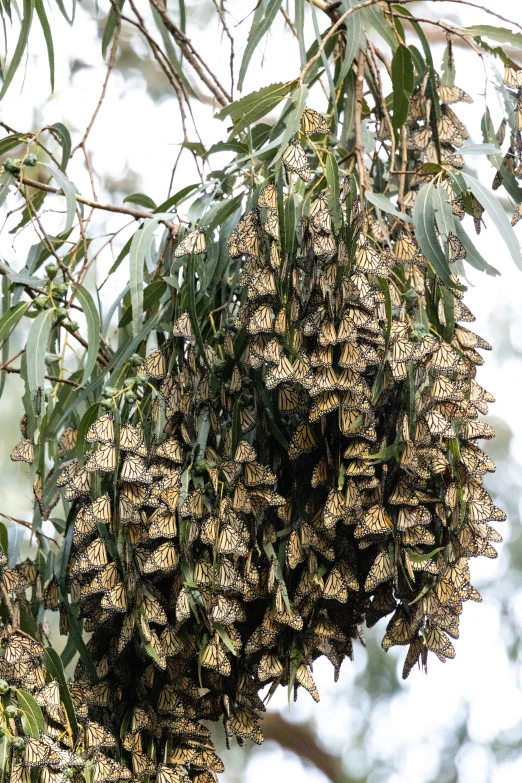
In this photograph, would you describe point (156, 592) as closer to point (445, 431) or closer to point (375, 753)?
point (445, 431)

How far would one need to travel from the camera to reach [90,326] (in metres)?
1.20

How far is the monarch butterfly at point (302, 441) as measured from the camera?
106 centimetres

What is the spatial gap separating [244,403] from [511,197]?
45cm

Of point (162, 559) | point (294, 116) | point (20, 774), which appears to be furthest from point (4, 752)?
point (294, 116)

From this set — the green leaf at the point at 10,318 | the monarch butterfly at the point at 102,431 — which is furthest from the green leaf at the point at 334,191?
the green leaf at the point at 10,318

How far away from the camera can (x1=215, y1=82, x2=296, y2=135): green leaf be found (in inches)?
44.6

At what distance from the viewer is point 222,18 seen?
5.45 feet

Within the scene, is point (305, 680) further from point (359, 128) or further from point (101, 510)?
point (359, 128)

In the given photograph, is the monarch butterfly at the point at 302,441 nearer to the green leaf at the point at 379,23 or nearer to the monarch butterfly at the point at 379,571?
the monarch butterfly at the point at 379,571

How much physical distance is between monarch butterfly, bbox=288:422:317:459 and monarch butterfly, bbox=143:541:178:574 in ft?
0.52

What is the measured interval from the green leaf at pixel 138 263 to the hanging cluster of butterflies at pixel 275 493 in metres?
0.05

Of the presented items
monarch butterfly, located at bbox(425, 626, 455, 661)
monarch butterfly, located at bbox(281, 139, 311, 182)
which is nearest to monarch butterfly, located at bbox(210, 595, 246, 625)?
monarch butterfly, located at bbox(425, 626, 455, 661)

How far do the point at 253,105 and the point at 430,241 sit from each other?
0.26m

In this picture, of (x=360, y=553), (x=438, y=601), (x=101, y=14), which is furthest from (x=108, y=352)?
(x=101, y=14)
